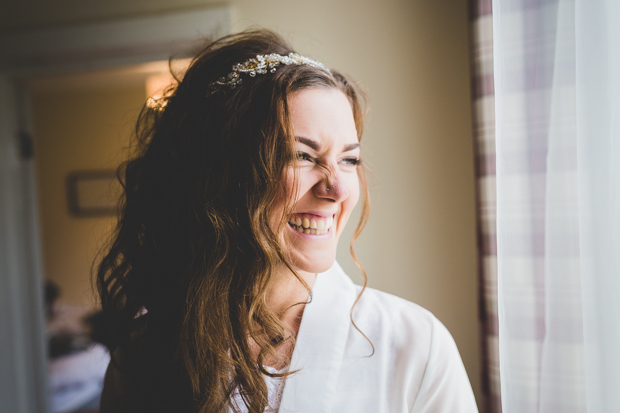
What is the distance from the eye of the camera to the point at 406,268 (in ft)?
3.10

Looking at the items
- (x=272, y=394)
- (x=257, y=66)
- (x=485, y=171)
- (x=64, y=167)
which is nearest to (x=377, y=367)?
(x=272, y=394)

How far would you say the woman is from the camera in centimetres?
65

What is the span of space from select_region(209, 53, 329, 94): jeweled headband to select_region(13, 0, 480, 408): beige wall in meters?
0.30

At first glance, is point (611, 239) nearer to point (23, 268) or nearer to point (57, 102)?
point (23, 268)

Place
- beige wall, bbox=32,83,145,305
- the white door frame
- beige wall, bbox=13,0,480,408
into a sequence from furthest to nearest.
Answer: beige wall, bbox=32,83,145,305
the white door frame
beige wall, bbox=13,0,480,408

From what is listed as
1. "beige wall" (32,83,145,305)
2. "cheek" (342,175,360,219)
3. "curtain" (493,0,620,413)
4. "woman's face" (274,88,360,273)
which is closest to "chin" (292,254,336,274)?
"woman's face" (274,88,360,273)

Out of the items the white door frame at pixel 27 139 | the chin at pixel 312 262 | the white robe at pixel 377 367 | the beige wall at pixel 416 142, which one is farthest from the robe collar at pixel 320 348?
the white door frame at pixel 27 139

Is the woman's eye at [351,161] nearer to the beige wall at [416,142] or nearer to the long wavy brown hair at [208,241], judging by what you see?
→ the long wavy brown hair at [208,241]

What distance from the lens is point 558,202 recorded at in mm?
474

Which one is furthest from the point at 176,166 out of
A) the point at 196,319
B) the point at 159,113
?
the point at 196,319

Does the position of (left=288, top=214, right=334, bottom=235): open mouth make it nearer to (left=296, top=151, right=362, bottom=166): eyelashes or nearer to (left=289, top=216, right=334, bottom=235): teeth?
(left=289, top=216, right=334, bottom=235): teeth

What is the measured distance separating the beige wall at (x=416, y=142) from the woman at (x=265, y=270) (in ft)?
0.66

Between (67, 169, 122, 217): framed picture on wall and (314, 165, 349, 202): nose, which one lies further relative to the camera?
(67, 169, 122, 217): framed picture on wall

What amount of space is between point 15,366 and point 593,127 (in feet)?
6.35
